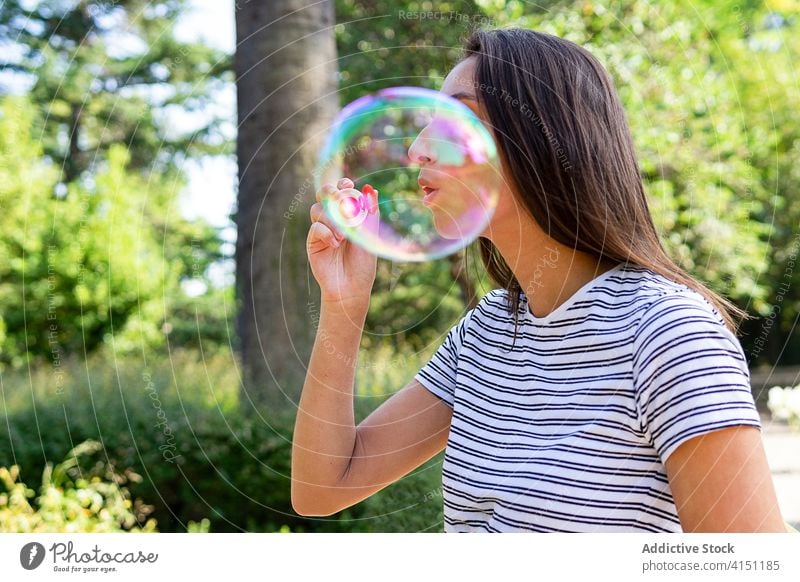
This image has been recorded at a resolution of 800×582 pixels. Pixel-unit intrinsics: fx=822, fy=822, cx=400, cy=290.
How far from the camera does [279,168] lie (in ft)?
11.8

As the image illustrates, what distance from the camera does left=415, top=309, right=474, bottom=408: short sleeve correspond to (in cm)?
145

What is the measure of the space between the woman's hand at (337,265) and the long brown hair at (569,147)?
29 cm

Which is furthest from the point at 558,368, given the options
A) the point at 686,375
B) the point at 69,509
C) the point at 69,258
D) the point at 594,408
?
the point at 69,258

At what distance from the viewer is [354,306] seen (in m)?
1.35

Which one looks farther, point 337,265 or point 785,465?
point 785,465

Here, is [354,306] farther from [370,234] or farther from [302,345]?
[302,345]

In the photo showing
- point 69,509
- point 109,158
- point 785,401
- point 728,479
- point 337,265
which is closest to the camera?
point 728,479

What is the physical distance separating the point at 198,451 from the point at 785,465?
12.5 feet

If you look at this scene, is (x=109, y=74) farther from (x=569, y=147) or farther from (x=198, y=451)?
(x=569, y=147)

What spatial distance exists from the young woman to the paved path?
8.14 ft

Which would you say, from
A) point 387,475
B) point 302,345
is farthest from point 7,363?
point 387,475

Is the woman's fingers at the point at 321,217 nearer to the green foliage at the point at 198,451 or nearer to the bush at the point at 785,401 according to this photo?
the green foliage at the point at 198,451

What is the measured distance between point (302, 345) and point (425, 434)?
2.35 meters

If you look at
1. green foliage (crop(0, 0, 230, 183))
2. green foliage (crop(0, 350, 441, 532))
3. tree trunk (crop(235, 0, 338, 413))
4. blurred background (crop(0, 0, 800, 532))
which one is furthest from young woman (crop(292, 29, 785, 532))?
green foliage (crop(0, 0, 230, 183))
